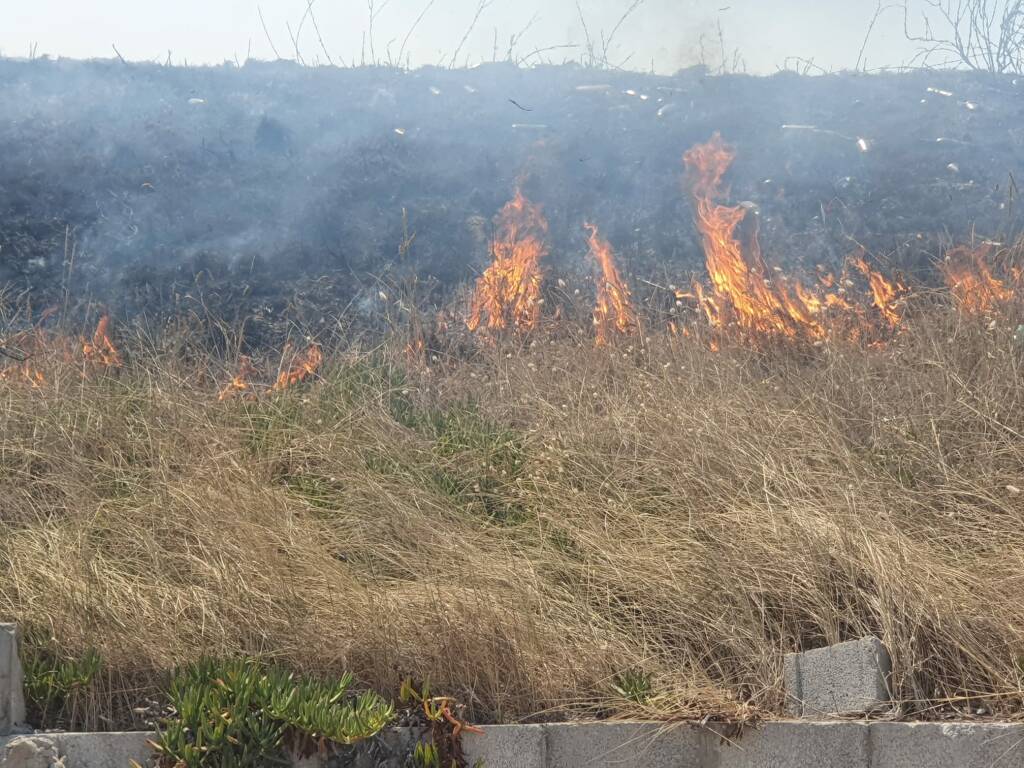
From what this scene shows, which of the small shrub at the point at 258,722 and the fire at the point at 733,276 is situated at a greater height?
the fire at the point at 733,276

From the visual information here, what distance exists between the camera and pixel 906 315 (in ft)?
25.5

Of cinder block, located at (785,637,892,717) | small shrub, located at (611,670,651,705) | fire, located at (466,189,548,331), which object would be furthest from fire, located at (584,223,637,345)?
cinder block, located at (785,637,892,717)

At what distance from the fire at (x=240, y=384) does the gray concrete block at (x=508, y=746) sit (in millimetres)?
3381

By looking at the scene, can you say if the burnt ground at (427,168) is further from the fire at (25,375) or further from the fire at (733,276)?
the fire at (25,375)

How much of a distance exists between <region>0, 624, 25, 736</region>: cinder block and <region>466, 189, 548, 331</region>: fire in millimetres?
4793

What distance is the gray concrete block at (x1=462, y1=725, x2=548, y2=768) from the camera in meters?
3.81

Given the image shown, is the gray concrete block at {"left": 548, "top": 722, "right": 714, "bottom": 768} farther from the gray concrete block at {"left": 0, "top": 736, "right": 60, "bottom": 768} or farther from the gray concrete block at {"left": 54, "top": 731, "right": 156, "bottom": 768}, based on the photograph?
the gray concrete block at {"left": 0, "top": 736, "right": 60, "bottom": 768}

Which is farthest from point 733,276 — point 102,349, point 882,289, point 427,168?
point 102,349

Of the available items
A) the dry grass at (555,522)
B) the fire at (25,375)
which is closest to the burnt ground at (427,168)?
the fire at (25,375)

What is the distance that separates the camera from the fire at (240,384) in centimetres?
677

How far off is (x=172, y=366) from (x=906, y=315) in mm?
4619

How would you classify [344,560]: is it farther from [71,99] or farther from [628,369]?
[71,99]

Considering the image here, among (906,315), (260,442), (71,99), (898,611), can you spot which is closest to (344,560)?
(260,442)

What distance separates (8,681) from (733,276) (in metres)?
6.38
